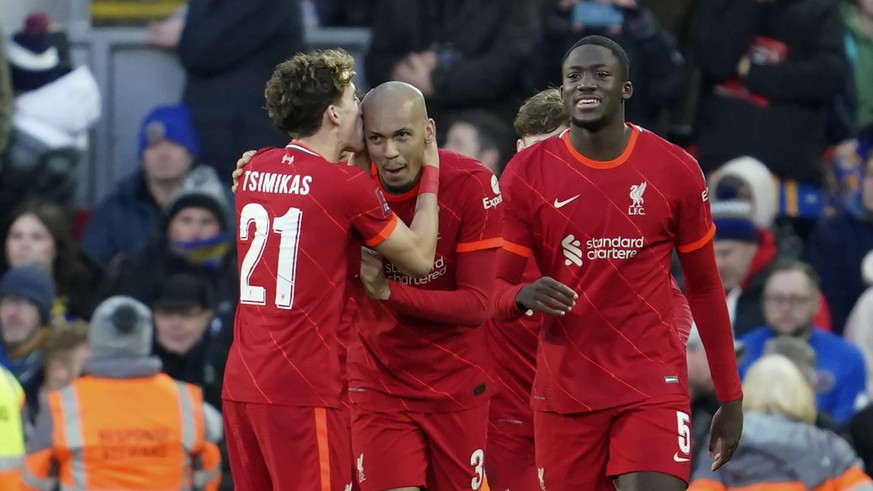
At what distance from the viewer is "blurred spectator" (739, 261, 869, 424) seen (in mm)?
9867

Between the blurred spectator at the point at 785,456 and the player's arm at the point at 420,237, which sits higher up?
the player's arm at the point at 420,237

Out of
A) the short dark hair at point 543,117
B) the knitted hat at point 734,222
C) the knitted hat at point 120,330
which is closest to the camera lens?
the short dark hair at point 543,117

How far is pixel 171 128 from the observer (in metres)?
11.3

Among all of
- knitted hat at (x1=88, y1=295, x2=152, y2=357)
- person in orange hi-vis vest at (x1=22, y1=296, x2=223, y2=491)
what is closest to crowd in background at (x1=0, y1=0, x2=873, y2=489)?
knitted hat at (x1=88, y1=295, x2=152, y2=357)

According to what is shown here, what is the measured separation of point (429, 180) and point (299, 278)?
2.36 feet

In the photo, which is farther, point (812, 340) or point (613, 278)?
point (812, 340)

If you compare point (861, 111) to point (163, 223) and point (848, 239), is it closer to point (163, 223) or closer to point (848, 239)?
point (848, 239)

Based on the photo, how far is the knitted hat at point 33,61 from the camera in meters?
11.7

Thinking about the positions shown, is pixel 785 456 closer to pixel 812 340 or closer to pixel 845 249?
pixel 812 340

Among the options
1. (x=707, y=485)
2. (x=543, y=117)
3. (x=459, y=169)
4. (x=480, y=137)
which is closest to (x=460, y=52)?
(x=480, y=137)

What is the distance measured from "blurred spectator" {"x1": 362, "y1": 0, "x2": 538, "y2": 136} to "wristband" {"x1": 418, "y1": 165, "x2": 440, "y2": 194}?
402 cm

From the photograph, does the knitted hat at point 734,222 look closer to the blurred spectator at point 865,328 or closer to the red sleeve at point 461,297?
the blurred spectator at point 865,328

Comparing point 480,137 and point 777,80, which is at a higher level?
point 777,80

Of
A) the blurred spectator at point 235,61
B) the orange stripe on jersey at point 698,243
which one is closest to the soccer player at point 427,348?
the orange stripe on jersey at point 698,243
